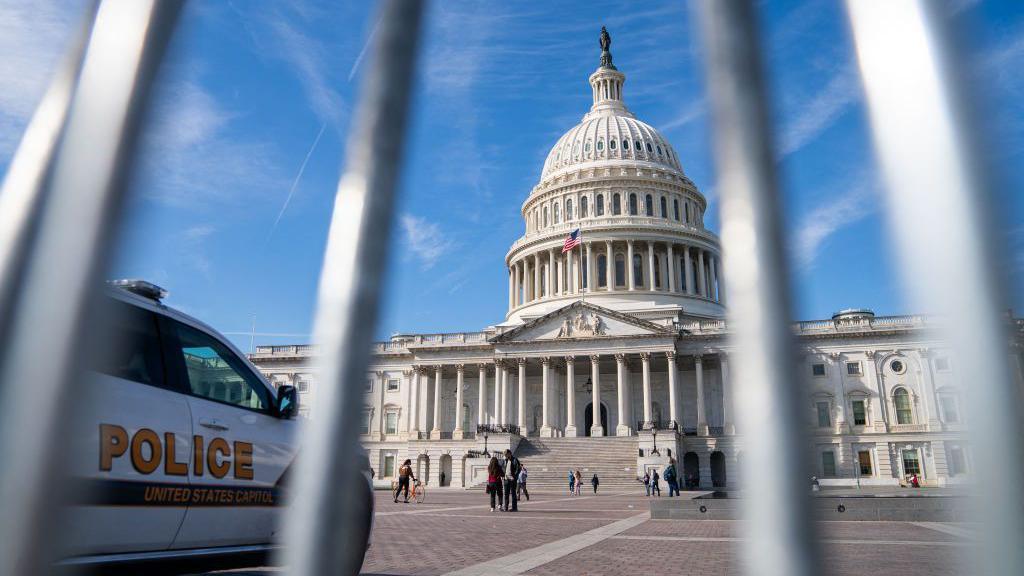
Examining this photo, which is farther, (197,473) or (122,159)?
(197,473)

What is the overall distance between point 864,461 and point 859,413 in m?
3.68

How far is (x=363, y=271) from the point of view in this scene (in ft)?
3.26

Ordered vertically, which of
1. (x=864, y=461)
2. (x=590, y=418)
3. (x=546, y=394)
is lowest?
(x=864, y=461)

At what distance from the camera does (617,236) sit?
227 ft

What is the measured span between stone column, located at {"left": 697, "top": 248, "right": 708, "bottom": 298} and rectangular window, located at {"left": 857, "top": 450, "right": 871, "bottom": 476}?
2086cm

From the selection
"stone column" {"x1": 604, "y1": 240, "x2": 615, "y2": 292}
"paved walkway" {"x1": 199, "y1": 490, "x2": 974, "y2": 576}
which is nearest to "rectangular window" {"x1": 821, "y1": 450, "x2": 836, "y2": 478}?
"stone column" {"x1": 604, "y1": 240, "x2": 615, "y2": 292}

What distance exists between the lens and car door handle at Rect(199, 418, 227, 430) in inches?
202

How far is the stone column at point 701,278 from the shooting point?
233 feet

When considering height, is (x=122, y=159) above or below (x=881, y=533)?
above

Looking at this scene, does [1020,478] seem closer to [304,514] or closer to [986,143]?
[986,143]

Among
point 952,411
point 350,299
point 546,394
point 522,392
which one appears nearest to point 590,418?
point 546,394

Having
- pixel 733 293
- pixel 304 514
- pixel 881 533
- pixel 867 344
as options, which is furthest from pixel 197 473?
pixel 867 344

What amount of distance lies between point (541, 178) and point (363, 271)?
82.1 metres

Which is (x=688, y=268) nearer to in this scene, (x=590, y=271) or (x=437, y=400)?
(x=590, y=271)
